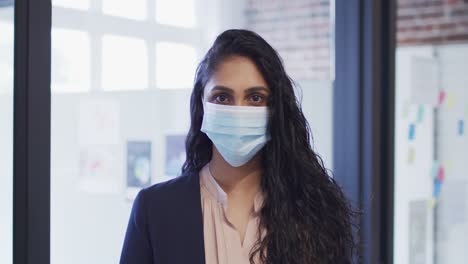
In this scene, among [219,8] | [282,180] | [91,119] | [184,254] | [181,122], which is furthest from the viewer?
[219,8]

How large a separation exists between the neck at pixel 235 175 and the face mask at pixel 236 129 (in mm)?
20

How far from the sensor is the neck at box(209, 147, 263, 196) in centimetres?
169

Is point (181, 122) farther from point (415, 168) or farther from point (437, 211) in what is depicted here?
point (437, 211)

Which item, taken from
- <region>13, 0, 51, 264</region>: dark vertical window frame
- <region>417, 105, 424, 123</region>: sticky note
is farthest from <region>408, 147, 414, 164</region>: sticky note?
<region>13, 0, 51, 264</region>: dark vertical window frame

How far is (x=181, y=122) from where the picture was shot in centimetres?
233

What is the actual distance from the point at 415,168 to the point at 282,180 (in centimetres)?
182

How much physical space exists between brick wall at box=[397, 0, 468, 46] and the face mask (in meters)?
1.86

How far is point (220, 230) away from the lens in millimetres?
1632

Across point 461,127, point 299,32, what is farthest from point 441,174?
point 299,32

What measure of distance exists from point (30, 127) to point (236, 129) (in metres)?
0.50

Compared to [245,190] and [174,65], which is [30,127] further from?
[174,65]

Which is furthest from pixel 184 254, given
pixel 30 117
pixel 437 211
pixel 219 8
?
pixel 437 211

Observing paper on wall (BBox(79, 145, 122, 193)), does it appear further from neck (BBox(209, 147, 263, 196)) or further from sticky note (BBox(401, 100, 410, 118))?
sticky note (BBox(401, 100, 410, 118))

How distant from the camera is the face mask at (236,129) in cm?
166
